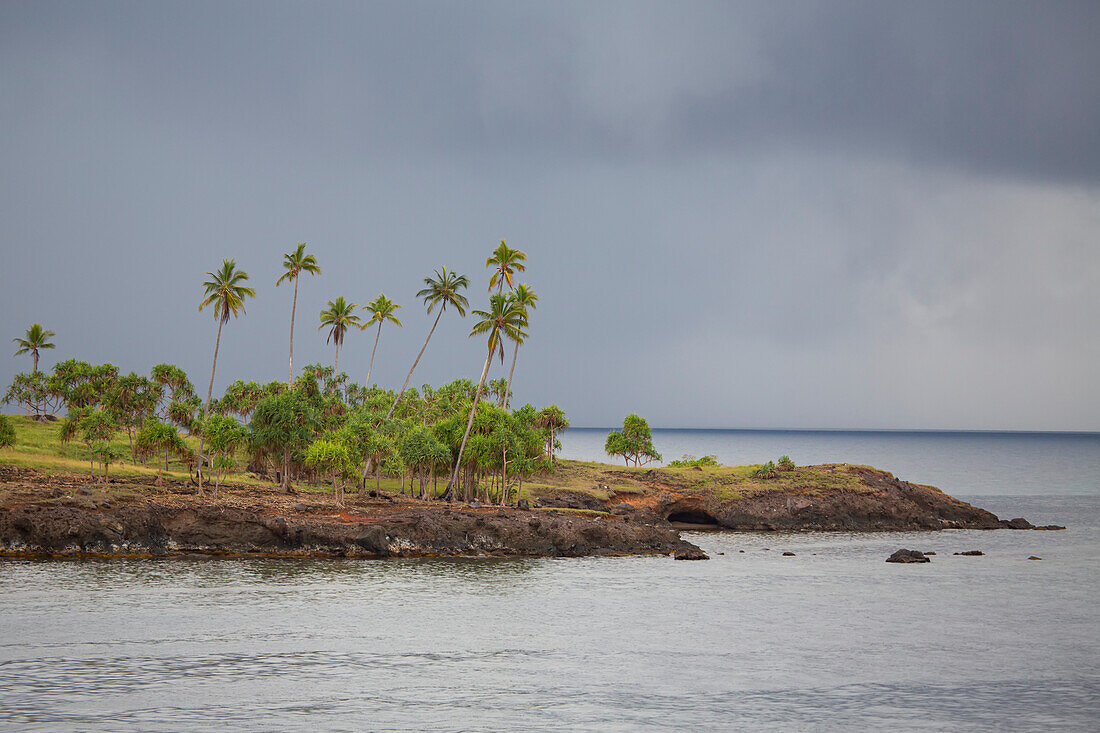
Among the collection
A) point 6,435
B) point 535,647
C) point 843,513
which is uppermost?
point 6,435

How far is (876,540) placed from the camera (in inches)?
3457

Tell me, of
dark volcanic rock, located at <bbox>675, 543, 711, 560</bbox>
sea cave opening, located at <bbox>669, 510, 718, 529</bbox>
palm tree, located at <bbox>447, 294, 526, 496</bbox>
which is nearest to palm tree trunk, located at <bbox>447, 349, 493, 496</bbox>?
palm tree, located at <bbox>447, 294, 526, 496</bbox>

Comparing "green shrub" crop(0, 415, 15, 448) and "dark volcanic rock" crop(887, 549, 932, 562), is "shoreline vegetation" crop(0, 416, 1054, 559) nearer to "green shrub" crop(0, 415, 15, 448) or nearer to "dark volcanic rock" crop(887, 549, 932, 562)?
"green shrub" crop(0, 415, 15, 448)

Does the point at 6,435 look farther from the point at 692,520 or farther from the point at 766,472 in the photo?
the point at 766,472

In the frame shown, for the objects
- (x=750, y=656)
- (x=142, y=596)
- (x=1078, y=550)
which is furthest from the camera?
(x=1078, y=550)

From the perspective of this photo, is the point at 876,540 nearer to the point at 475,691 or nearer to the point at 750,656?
the point at 750,656

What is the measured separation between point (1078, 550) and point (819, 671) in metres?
59.8

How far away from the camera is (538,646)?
37.3 metres

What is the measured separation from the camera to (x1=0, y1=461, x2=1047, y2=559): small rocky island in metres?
59.0

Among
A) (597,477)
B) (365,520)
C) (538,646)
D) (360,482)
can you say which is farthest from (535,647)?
(597,477)

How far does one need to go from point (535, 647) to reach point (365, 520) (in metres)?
33.4

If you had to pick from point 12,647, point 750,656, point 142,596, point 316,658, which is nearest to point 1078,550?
point 750,656

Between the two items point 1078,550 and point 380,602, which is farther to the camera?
point 1078,550

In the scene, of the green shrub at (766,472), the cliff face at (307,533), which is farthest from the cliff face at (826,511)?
the cliff face at (307,533)
